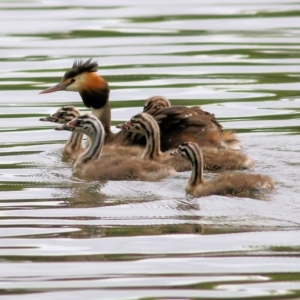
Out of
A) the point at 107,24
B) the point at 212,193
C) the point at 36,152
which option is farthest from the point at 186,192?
the point at 107,24

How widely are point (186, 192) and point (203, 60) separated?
27.1ft

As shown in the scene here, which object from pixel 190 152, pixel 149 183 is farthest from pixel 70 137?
pixel 190 152

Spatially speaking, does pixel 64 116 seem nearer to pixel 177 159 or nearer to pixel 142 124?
pixel 142 124

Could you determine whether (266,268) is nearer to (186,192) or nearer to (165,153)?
(186,192)

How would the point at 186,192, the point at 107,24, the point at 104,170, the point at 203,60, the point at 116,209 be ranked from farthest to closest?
the point at 107,24, the point at 203,60, the point at 104,170, the point at 186,192, the point at 116,209

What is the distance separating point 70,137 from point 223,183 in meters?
3.44

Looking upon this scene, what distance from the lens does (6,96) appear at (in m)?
18.9

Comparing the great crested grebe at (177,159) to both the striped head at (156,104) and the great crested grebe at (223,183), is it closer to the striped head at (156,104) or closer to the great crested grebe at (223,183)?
the great crested grebe at (223,183)

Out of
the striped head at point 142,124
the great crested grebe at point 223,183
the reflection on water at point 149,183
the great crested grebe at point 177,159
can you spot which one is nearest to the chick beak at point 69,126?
the reflection on water at point 149,183

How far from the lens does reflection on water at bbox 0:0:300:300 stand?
9898 mm

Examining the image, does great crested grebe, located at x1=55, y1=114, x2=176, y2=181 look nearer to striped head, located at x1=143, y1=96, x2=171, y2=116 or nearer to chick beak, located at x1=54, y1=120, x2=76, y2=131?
chick beak, located at x1=54, y1=120, x2=76, y2=131

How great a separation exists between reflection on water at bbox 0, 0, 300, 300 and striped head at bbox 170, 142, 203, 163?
1.05 feet

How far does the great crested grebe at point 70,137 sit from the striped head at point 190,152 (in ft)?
7.67

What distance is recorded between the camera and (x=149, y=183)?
44.3 ft
